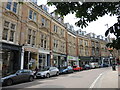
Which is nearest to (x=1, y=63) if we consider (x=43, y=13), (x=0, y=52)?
(x=0, y=52)

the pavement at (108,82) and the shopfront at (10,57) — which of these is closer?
the pavement at (108,82)

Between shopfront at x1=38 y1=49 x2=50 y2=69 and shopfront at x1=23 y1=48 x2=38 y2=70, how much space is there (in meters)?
1.41

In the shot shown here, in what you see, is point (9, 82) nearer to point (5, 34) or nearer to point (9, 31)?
point (5, 34)

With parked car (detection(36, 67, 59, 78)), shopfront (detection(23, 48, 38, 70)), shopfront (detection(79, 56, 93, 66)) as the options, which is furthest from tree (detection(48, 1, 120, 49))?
shopfront (detection(79, 56, 93, 66))

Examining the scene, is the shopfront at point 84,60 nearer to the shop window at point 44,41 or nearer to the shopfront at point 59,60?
the shopfront at point 59,60

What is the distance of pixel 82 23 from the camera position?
4902 millimetres

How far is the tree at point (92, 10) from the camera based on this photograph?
14.1 feet

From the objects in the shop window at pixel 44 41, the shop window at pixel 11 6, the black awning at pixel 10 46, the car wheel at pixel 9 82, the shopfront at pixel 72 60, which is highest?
the shop window at pixel 11 6

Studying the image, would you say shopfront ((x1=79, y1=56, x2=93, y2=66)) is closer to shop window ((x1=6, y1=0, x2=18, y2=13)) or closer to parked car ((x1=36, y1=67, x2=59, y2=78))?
parked car ((x1=36, y1=67, x2=59, y2=78))

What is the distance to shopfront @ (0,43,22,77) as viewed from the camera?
16402mm

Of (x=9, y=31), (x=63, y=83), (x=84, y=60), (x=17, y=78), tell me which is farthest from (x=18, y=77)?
(x=84, y=60)

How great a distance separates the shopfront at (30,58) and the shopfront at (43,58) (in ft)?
4.64

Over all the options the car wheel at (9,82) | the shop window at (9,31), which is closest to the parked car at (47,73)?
the car wheel at (9,82)

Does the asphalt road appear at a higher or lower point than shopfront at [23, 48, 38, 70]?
lower
